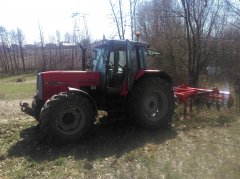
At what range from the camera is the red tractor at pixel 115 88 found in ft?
24.5

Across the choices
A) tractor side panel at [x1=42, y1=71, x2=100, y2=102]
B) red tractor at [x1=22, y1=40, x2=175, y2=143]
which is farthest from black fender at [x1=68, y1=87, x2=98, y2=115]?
tractor side panel at [x1=42, y1=71, x2=100, y2=102]

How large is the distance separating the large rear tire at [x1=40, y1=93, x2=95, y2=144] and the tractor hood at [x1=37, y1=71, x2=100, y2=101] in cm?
72

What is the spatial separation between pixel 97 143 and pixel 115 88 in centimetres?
145

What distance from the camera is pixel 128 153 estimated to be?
660 cm

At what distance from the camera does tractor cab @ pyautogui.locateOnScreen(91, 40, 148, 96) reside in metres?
8.00

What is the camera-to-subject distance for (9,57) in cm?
5578

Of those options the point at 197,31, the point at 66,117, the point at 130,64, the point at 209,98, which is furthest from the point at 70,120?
the point at 197,31

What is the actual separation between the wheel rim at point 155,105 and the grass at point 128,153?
42 centimetres

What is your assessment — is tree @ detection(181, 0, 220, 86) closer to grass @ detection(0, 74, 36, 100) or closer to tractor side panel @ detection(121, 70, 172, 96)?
tractor side panel @ detection(121, 70, 172, 96)

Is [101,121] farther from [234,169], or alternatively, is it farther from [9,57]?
[9,57]

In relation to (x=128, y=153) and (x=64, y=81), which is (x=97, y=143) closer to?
(x=128, y=153)

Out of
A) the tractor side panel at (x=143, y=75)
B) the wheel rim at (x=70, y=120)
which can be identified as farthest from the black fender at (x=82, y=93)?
the tractor side panel at (x=143, y=75)

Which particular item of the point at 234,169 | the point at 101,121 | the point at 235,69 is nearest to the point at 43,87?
the point at 101,121

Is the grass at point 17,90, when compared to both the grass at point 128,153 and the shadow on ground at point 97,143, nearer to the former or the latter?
the grass at point 128,153
